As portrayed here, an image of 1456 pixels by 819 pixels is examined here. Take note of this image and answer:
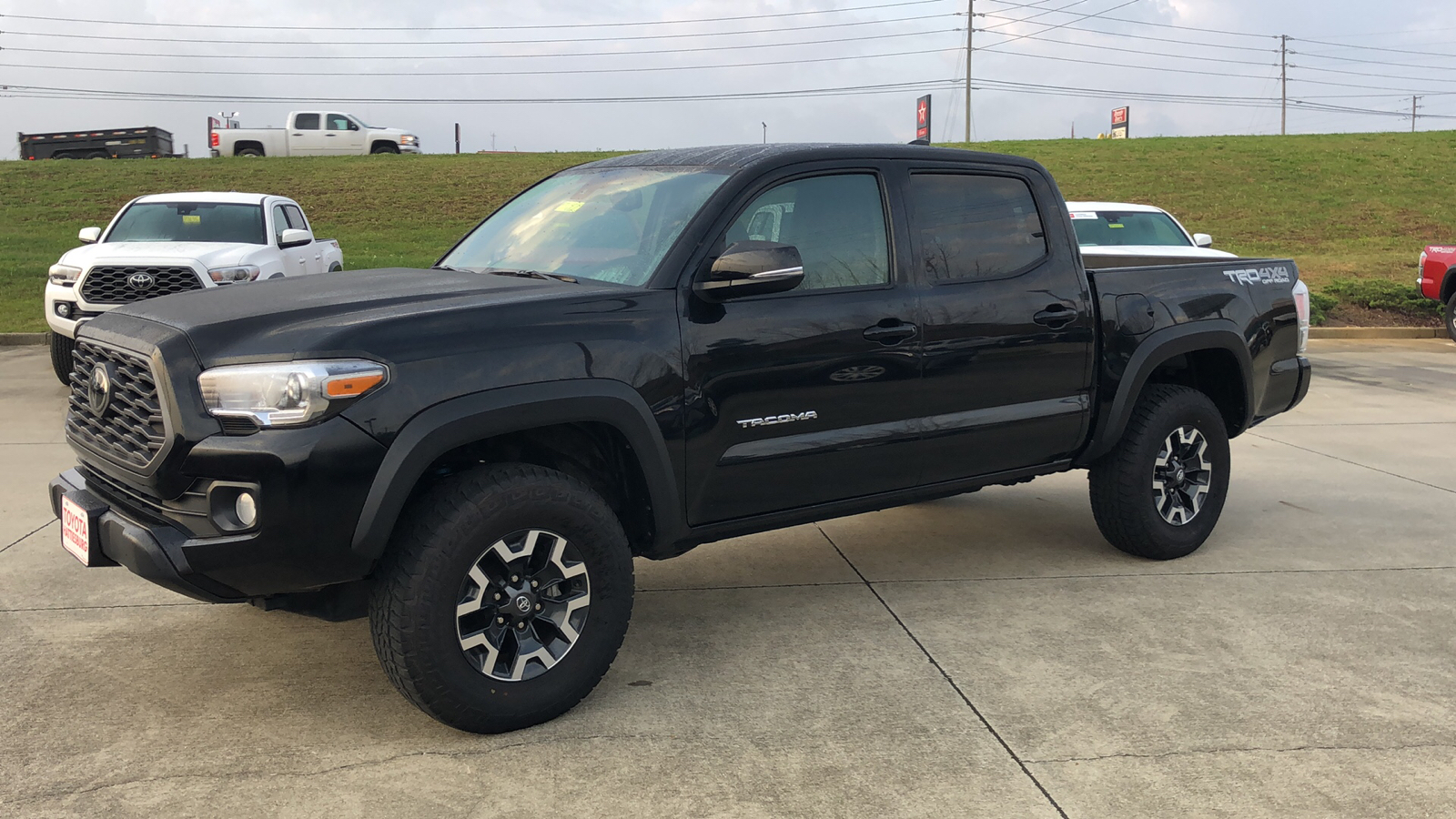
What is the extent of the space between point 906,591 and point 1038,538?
48.9 inches

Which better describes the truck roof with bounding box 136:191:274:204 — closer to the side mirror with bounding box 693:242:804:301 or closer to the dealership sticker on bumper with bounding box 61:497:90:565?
the dealership sticker on bumper with bounding box 61:497:90:565

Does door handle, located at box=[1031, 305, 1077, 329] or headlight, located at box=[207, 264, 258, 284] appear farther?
headlight, located at box=[207, 264, 258, 284]

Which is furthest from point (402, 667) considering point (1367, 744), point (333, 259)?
point (333, 259)

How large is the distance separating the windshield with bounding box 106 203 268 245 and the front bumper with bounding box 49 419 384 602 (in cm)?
886

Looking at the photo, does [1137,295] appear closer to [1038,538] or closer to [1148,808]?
[1038,538]

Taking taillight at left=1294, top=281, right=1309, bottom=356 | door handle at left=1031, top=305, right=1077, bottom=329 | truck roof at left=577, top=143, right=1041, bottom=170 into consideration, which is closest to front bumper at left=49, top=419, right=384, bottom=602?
truck roof at left=577, top=143, right=1041, bottom=170

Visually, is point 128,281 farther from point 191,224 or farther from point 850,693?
point 850,693

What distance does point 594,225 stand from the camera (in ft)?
14.8

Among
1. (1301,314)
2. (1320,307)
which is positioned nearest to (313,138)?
(1320,307)

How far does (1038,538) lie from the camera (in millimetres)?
6117

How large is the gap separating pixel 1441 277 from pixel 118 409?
657 inches

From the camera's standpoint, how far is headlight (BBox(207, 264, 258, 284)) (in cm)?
1044

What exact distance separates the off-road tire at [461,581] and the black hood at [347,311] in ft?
1.57

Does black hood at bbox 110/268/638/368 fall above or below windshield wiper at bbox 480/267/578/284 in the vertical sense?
below
